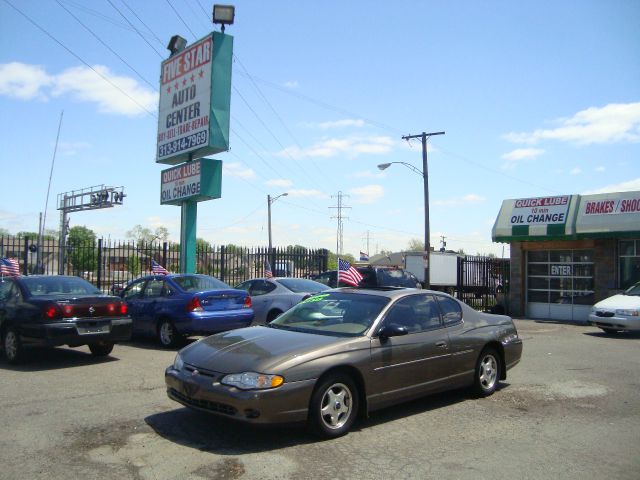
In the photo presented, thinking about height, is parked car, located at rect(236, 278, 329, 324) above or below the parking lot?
above

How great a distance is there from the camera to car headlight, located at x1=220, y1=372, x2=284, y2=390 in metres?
5.07

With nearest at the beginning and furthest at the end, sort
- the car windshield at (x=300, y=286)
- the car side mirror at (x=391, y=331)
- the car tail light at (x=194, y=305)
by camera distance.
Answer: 1. the car side mirror at (x=391, y=331)
2. the car tail light at (x=194, y=305)
3. the car windshield at (x=300, y=286)

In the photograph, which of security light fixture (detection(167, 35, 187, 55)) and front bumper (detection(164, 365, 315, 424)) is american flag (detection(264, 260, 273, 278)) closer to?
security light fixture (detection(167, 35, 187, 55))

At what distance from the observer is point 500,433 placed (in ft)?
19.1

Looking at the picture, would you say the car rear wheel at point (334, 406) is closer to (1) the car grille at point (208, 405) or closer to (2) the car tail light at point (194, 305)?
(1) the car grille at point (208, 405)

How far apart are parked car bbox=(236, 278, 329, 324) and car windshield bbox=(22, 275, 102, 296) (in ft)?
15.3

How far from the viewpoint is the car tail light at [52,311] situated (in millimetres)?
8805

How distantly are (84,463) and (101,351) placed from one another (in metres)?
5.66

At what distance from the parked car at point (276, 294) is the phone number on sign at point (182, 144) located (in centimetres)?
412

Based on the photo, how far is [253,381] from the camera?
511cm

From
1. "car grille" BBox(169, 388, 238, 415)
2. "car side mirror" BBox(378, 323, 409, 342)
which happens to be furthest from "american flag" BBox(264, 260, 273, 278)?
"car grille" BBox(169, 388, 238, 415)

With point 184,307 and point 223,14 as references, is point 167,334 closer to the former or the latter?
point 184,307

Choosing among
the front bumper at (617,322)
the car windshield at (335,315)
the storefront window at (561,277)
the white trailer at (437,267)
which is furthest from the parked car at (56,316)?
the white trailer at (437,267)

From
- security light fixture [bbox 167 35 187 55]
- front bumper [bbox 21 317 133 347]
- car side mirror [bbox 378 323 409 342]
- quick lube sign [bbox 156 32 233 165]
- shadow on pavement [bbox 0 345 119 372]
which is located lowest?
shadow on pavement [bbox 0 345 119 372]
